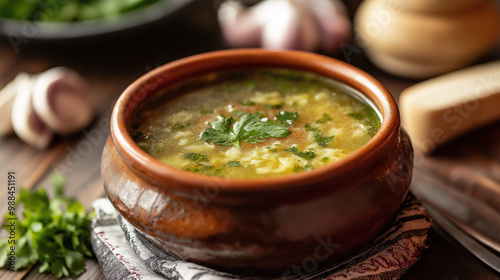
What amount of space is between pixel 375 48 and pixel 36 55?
5.80 ft

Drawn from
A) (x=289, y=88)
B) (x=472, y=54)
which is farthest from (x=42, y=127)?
(x=472, y=54)

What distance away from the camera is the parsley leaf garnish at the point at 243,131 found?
157cm

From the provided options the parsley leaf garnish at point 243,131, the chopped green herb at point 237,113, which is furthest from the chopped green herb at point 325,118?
the chopped green herb at point 237,113

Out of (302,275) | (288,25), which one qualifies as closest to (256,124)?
(302,275)

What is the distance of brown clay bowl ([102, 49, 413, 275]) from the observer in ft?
4.20

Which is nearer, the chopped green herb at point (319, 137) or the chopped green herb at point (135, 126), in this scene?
the chopped green herb at point (319, 137)

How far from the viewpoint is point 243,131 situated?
62.6 inches

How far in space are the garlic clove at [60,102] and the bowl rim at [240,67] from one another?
0.76 m

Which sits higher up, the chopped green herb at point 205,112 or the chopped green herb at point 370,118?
the chopped green herb at point 370,118

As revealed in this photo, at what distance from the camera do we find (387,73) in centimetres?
275

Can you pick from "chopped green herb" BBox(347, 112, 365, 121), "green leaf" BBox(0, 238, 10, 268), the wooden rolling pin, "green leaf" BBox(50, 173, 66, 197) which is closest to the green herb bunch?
"green leaf" BBox(0, 238, 10, 268)

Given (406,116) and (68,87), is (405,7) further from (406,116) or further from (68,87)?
(68,87)

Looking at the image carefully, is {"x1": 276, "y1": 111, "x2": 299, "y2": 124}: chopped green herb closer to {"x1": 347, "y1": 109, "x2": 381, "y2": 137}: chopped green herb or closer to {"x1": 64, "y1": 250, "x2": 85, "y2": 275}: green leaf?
{"x1": 347, "y1": 109, "x2": 381, "y2": 137}: chopped green herb

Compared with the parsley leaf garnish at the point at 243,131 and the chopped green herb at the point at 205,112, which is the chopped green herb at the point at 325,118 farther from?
the chopped green herb at the point at 205,112
